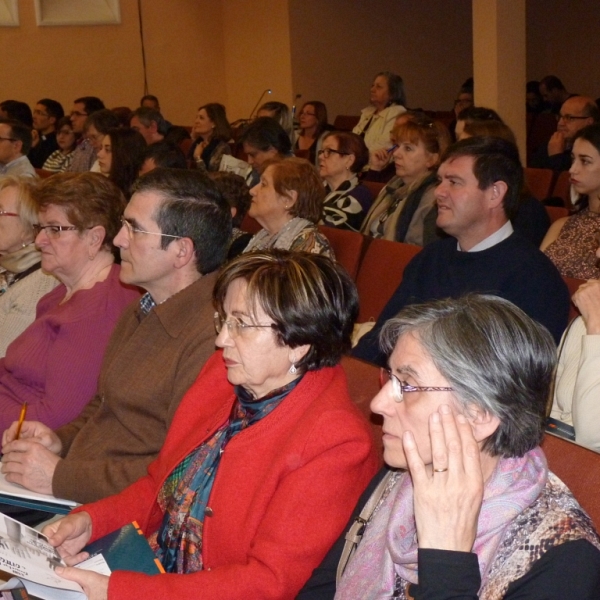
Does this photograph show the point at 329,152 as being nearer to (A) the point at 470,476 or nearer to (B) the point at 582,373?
(B) the point at 582,373

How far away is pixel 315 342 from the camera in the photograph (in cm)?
185

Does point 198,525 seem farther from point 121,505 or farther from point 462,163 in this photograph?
point 462,163

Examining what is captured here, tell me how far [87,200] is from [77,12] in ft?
28.4

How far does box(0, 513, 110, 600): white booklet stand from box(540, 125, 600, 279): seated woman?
8.22 feet

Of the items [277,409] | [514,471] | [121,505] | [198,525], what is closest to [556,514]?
[514,471]

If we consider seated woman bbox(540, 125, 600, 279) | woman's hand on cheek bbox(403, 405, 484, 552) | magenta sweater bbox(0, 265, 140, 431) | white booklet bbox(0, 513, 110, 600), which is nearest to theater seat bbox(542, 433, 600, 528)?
woman's hand on cheek bbox(403, 405, 484, 552)

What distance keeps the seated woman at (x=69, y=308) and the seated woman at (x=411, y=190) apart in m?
1.72

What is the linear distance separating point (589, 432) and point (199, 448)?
0.92 metres

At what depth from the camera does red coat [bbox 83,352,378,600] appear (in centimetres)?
165

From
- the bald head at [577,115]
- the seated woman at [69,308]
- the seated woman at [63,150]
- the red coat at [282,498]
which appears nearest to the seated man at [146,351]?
the seated woman at [69,308]

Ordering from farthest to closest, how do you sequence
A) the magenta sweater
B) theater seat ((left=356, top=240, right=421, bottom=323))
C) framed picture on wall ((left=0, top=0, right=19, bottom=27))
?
framed picture on wall ((left=0, top=0, right=19, bottom=27))
theater seat ((left=356, top=240, right=421, bottom=323))
the magenta sweater

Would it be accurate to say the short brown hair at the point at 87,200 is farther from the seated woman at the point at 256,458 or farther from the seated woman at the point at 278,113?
the seated woman at the point at 278,113

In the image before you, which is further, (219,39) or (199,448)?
(219,39)

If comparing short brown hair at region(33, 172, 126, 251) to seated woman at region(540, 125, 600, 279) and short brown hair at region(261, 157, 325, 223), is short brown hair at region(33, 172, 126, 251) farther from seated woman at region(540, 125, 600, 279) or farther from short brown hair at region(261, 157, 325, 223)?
seated woman at region(540, 125, 600, 279)
